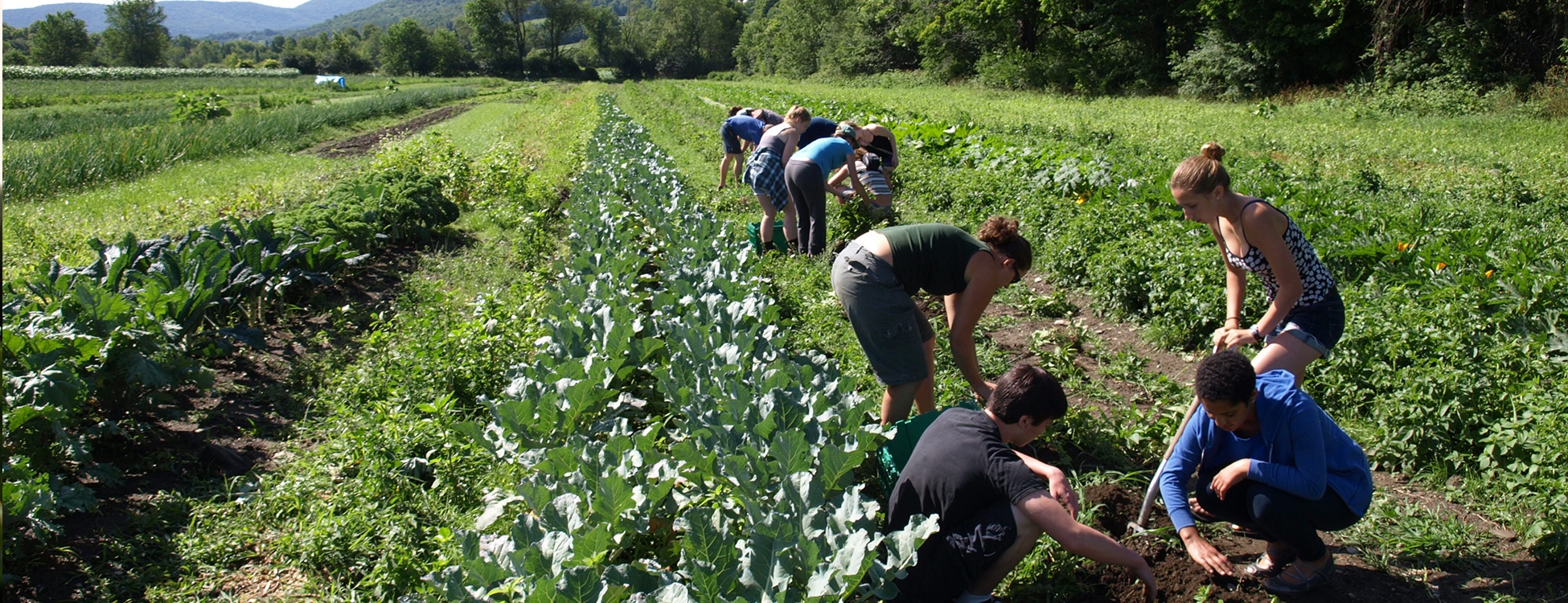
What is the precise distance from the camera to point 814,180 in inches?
280

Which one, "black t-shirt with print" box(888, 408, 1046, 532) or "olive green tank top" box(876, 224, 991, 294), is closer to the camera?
"black t-shirt with print" box(888, 408, 1046, 532)

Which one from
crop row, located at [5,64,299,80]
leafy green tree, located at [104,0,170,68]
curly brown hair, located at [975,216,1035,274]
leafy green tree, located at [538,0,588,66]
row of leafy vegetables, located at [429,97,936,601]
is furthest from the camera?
leafy green tree, located at [538,0,588,66]

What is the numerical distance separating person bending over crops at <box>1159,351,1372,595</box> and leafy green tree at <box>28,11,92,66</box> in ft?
305

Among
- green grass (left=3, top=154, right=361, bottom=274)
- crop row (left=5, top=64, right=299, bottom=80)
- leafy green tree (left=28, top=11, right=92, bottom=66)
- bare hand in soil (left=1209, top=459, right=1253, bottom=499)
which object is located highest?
leafy green tree (left=28, top=11, right=92, bottom=66)

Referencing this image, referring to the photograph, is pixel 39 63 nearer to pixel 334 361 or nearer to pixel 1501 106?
pixel 334 361

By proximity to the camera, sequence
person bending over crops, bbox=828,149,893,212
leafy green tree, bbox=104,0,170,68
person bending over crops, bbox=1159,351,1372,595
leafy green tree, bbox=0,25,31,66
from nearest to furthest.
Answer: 1. person bending over crops, bbox=1159,351,1372,595
2. person bending over crops, bbox=828,149,893,212
3. leafy green tree, bbox=0,25,31,66
4. leafy green tree, bbox=104,0,170,68

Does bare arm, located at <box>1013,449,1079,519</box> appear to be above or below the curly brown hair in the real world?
below

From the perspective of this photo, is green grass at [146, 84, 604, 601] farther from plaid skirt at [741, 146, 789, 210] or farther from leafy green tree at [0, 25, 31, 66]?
leafy green tree at [0, 25, 31, 66]

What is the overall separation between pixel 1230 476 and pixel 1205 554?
308 millimetres

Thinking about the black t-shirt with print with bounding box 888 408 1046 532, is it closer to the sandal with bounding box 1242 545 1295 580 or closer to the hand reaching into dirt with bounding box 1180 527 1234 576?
the hand reaching into dirt with bounding box 1180 527 1234 576

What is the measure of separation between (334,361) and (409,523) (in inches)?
106

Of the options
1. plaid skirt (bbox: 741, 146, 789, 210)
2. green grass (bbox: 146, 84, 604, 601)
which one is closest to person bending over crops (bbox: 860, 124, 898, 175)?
plaid skirt (bbox: 741, 146, 789, 210)

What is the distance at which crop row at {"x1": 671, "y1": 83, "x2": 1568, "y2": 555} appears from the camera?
3.76 m

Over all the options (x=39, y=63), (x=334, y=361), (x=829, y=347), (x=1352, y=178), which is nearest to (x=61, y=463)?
(x=334, y=361)
